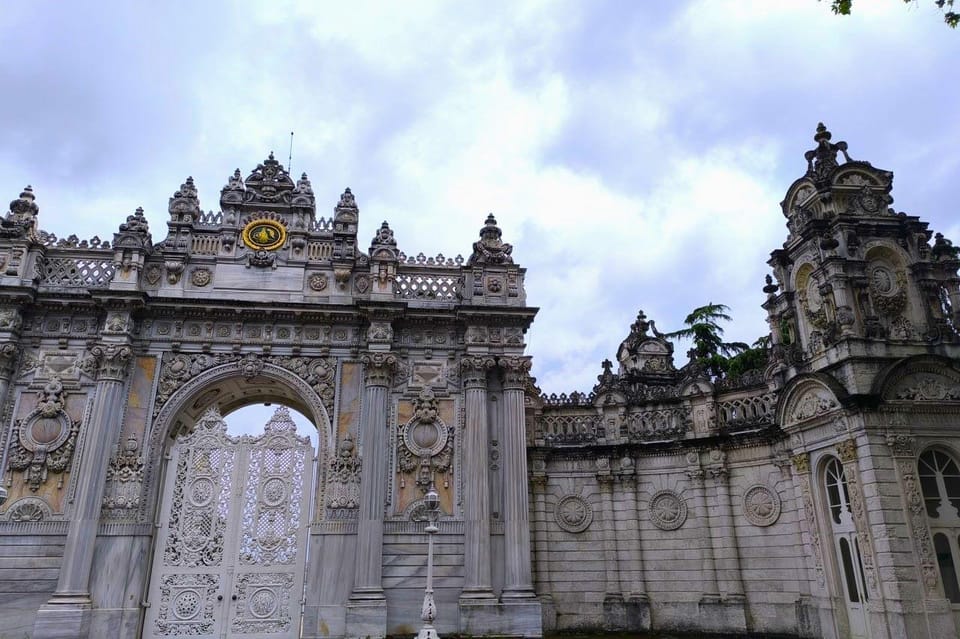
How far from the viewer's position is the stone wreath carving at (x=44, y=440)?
517 inches

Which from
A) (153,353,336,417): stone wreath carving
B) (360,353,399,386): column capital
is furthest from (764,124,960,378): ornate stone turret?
(153,353,336,417): stone wreath carving

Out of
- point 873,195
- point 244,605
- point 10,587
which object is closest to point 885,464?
point 873,195

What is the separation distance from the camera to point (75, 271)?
14.9m

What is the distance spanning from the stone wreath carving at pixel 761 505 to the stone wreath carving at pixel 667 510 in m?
1.49

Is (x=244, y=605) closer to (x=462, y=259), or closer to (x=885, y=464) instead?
(x=462, y=259)

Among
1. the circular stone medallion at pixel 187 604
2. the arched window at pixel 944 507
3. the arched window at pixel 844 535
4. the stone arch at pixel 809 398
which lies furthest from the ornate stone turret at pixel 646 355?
the circular stone medallion at pixel 187 604

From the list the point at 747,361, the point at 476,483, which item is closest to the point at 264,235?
the point at 476,483

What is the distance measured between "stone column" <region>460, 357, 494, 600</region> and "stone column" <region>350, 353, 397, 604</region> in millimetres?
1671

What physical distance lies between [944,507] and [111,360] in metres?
17.0

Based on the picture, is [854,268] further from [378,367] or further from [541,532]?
[378,367]

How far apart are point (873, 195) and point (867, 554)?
8164 mm

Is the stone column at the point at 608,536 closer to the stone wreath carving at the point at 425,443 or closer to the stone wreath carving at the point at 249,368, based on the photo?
the stone wreath carving at the point at 425,443

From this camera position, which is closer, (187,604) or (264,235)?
(187,604)

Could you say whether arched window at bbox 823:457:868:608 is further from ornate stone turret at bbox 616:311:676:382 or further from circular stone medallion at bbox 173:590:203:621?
circular stone medallion at bbox 173:590:203:621
